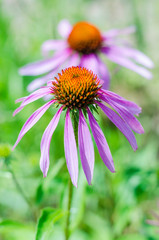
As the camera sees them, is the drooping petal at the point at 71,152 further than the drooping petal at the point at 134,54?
No

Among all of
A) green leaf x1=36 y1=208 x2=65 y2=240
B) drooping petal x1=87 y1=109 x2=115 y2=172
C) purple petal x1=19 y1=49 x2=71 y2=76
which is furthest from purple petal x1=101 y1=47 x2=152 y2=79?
green leaf x1=36 y1=208 x2=65 y2=240

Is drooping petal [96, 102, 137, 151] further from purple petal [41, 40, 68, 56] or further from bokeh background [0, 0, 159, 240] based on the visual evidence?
purple petal [41, 40, 68, 56]

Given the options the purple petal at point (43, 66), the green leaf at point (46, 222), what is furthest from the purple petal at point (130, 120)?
the purple petal at point (43, 66)

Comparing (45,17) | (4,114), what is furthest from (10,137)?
(45,17)

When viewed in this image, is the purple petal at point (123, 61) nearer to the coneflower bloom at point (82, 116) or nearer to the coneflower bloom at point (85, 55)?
the coneflower bloom at point (85, 55)

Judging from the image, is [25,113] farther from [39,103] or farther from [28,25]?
[28,25]

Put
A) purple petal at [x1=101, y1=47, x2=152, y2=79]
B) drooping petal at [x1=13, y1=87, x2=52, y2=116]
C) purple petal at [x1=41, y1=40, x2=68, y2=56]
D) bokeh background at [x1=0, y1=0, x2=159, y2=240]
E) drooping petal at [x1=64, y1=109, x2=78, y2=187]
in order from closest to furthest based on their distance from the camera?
drooping petal at [x1=64, y1=109, x2=78, y2=187], drooping petal at [x1=13, y1=87, x2=52, y2=116], bokeh background at [x1=0, y1=0, x2=159, y2=240], purple petal at [x1=101, y1=47, x2=152, y2=79], purple petal at [x1=41, y1=40, x2=68, y2=56]

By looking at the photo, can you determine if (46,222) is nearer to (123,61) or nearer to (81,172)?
(81,172)
